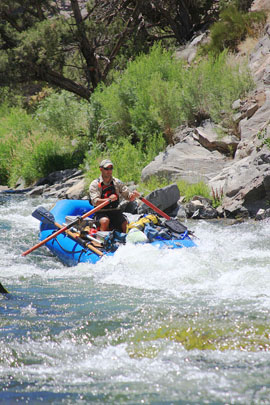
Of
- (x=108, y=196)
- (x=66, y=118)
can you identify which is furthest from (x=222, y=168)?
(x=66, y=118)

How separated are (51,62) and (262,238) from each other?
9.64 meters

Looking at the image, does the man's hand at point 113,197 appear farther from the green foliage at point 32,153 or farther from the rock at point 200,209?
the green foliage at point 32,153

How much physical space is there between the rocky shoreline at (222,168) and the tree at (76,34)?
11.6 ft

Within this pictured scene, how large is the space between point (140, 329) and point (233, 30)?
524 inches

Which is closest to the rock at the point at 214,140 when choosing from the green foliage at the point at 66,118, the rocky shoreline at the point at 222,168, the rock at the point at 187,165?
the rocky shoreline at the point at 222,168

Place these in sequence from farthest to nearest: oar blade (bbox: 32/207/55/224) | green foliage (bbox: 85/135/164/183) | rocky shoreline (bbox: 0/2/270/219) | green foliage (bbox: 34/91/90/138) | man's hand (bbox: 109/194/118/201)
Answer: green foliage (bbox: 34/91/90/138) → green foliage (bbox: 85/135/164/183) → rocky shoreline (bbox: 0/2/270/219) → oar blade (bbox: 32/207/55/224) → man's hand (bbox: 109/194/118/201)

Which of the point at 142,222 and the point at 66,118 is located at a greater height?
the point at 142,222

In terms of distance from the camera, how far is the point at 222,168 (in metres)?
9.86

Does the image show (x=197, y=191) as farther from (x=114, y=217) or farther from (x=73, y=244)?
(x=73, y=244)

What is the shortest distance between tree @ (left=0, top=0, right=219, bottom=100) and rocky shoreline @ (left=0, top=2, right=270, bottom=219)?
11.6 ft

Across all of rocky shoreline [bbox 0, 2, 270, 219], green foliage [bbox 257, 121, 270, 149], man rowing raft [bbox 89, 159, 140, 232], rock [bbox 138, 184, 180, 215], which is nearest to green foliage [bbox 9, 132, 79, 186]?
rocky shoreline [bbox 0, 2, 270, 219]

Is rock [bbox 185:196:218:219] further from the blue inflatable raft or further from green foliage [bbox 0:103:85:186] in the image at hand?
green foliage [bbox 0:103:85:186]

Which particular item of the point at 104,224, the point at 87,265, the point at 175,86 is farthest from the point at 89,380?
the point at 175,86

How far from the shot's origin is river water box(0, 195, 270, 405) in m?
2.89
